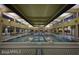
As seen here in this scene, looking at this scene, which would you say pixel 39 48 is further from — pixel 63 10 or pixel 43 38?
pixel 63 10

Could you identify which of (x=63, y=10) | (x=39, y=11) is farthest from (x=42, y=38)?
(x=63, y=10)

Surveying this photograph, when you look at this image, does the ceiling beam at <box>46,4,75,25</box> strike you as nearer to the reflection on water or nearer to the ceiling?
the ceiling

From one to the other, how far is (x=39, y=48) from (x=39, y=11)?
2.59 ft

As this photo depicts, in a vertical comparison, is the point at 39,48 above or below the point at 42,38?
below

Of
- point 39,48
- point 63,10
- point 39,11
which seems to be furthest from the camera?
point 39,11

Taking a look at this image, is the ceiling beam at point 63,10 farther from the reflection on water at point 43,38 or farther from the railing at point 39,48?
the railing at point 39,48

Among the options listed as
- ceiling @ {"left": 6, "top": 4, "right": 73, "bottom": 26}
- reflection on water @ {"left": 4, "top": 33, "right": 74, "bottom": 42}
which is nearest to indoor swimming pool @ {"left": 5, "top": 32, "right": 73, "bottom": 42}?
reflection on water @ {"left": 4, "top": 33, "right": 74, "bottom": 42}

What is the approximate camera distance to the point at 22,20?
3.47 meters

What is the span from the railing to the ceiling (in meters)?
0.51

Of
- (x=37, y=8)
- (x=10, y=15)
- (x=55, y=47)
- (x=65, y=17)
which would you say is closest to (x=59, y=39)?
(x=55, y=47)

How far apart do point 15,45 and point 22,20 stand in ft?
1.91

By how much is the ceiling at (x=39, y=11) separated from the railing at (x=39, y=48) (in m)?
0.51

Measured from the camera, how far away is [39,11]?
11.1 feet

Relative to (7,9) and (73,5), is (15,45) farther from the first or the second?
(73,5)
